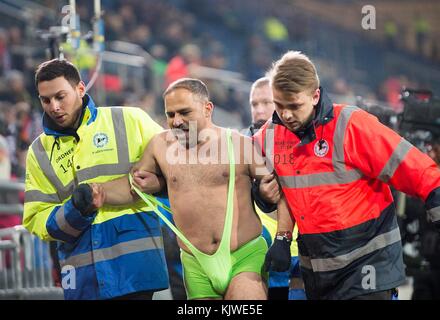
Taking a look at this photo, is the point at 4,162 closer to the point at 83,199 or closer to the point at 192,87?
the point at 83,199

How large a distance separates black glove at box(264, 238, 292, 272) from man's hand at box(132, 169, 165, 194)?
84 centimetres

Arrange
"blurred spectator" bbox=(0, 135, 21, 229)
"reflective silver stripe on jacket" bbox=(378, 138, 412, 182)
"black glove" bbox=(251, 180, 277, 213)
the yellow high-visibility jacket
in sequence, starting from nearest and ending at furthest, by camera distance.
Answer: "reflective silver stripe on jacket" bbox=(378, 138, 412, 182), "black glove" bbox=(251, 180, 277, 213), the yellow high-visibility jacket, "blurred spectator" bbox=(0, 135, 21, 229)

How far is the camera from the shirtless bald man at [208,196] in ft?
17.1

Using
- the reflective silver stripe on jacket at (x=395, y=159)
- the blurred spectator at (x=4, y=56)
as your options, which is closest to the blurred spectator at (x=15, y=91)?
the blurred spectator at (x=4, y=56)

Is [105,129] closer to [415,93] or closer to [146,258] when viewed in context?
[146,258]

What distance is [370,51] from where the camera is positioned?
2117 centimetres

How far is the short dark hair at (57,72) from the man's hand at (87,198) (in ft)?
2.30

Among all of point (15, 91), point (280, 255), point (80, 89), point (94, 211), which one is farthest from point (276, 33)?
point (280, 255)

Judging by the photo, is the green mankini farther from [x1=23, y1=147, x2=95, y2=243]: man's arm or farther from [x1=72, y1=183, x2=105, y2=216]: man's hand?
[x1=23, y1=147, x2=95, y2=243]: man's arm

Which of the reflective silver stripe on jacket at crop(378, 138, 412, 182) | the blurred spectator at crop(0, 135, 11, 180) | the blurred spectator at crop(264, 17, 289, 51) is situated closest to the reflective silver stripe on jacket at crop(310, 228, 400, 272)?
the reflective silver stripe on jacket at crop(378, 138, 412, 182)

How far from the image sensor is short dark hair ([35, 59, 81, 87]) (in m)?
5.58

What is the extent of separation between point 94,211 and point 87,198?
0.53 feet

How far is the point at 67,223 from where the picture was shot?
5.43m

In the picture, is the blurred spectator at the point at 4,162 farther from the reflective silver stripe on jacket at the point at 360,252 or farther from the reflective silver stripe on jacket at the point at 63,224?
the reflective silver stripe on jacket at the point at 360,252
